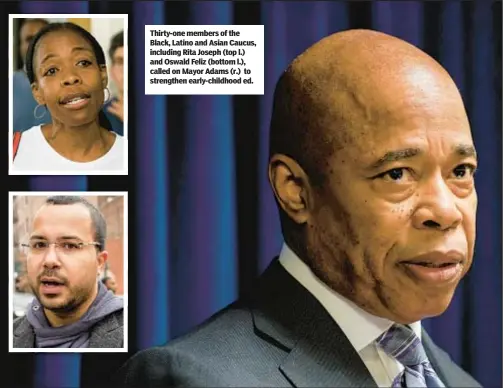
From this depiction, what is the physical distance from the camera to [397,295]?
1294 millimetres

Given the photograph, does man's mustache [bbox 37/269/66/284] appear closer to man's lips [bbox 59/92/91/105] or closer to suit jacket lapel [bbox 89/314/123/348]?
suit jacket lapel [bbox 89/314/123/348]

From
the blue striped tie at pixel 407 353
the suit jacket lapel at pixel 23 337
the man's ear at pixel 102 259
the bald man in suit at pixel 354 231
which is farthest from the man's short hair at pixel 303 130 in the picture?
the suit jacket lapel at pixel 23 337

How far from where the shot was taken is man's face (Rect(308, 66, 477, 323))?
49.6 inches

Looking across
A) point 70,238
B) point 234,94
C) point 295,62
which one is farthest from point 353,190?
point 70,238

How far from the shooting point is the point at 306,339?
1.29 metres

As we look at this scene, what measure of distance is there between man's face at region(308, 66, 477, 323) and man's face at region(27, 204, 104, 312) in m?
0.46

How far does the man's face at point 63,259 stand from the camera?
151 cm

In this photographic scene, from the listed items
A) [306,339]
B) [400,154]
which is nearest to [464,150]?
[400,154]

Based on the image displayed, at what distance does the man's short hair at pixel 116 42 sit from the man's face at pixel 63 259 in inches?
11.0

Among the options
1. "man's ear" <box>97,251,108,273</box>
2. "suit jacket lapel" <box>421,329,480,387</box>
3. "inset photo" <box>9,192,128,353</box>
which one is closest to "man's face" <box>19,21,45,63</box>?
"inset photo" <box>9,192,128,353</box>

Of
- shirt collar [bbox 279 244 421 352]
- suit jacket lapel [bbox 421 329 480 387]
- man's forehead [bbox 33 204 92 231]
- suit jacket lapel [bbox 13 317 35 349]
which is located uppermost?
man's forehead [bbox 33 204 92 231]

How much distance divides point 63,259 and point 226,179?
0.32 meters

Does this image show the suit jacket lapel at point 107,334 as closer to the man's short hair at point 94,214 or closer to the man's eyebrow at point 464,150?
the man's short hair at point 94,214

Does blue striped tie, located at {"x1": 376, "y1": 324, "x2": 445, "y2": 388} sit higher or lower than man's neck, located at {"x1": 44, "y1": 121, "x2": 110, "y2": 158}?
lower
